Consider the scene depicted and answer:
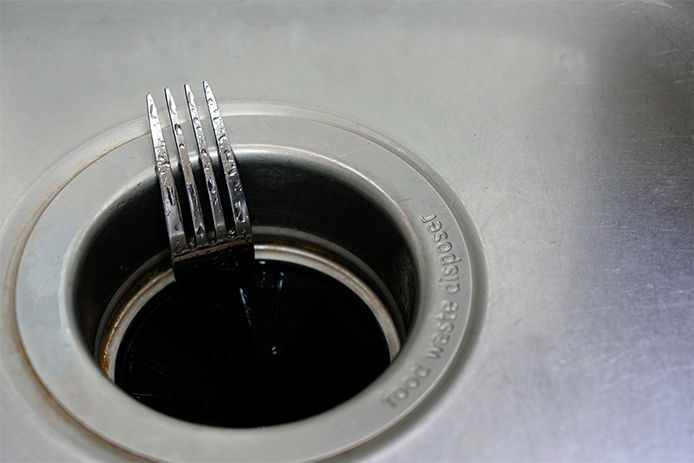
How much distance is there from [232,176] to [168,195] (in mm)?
65

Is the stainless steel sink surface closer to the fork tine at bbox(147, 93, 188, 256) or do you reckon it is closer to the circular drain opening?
the fork tine at bbox(147, 93, 188, 256)

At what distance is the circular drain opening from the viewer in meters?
0.67

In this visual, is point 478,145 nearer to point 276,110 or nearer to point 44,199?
point 276,110

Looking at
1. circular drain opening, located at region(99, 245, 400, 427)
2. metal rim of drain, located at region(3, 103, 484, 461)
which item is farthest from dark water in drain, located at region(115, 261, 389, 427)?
metal rim of drain, located at region(3, 103, 484, 461)

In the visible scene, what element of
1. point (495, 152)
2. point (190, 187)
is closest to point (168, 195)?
point (190, 187)

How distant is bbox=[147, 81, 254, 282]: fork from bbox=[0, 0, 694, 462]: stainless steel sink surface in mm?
34

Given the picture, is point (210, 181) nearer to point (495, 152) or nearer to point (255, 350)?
point (255, 350)

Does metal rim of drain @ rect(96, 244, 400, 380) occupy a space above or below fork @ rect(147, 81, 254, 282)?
below

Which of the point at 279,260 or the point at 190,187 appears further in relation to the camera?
the point at 279,260

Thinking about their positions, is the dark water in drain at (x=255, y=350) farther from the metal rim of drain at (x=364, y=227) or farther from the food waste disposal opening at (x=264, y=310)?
the metal rim of drain at (x=364, y=227)

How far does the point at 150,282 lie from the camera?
0.74 m

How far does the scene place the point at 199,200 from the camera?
2.29ft

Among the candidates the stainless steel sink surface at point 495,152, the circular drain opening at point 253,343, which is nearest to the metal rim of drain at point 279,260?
the circular drain opening at point 253,343

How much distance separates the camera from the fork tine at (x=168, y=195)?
0.66m
